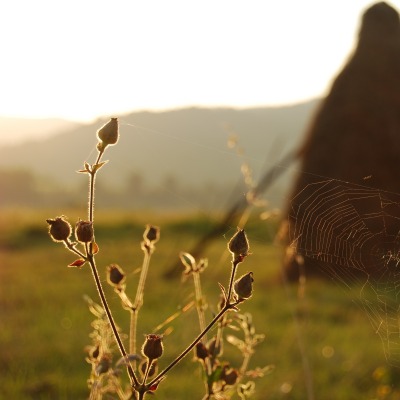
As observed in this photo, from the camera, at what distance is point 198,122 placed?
106 m

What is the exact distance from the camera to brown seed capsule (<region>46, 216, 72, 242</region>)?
1.15 metres

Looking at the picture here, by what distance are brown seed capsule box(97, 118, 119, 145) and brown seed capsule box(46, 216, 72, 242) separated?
6.1 inches

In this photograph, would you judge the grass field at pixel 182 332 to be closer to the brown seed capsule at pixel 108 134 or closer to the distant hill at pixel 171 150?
the brown seed capsule at pixel 108 134

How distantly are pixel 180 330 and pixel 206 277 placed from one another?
2892mm

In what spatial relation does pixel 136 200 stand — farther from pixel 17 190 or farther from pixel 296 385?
pixel 296 385

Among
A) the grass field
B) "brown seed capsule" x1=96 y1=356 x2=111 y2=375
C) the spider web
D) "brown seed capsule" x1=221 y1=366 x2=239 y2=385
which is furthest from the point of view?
A: the grass field

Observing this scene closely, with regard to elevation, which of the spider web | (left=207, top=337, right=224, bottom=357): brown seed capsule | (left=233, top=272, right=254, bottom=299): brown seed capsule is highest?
(left=233, top=272, right=254, bottom=299): brown seed capsule

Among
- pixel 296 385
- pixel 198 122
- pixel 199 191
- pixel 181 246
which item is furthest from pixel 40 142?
pixel 296 385

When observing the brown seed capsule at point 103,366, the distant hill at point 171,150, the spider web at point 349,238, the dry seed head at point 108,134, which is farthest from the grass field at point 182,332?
the distant hill at point 171,150

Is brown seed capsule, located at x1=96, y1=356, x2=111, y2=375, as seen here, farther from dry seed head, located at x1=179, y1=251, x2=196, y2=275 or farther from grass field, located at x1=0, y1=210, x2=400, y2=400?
grass field, located at x1=0, y1=210, x2=400, y2=400

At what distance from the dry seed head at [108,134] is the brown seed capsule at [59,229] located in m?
0.15

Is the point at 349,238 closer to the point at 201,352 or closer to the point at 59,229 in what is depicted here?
the point at 201,352

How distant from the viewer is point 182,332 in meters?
5.75

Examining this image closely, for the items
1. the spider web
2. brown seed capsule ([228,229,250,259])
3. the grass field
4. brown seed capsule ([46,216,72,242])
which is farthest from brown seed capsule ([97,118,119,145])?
the grass field
